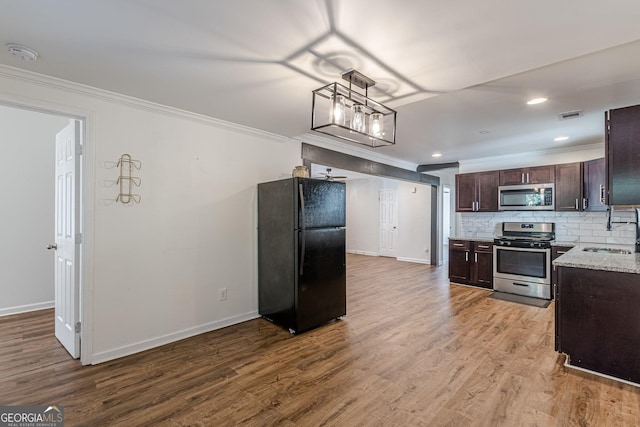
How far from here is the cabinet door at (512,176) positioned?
5098mm

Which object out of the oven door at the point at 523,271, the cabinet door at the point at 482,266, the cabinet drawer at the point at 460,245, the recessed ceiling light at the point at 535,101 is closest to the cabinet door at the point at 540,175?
the oven door at the point at 523,271

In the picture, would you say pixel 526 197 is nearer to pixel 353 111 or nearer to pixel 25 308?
pixel 353 111

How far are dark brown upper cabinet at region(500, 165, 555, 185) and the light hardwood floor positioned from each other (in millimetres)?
2397

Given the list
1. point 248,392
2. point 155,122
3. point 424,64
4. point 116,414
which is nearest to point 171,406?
point 116,414

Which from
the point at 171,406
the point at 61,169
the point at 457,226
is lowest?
the point at 171,406

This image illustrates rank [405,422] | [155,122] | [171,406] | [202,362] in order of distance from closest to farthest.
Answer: [405,422]
[171,406]
[202,362]
[155,122]

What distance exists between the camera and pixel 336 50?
1.95 m

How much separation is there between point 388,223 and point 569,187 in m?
4.79

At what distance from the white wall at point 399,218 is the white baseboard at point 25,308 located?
747 cm

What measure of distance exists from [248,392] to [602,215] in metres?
5.67

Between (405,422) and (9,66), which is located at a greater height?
(9,66)

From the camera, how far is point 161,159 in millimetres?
3049

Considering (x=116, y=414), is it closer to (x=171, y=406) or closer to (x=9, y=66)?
(x=171, y=406)

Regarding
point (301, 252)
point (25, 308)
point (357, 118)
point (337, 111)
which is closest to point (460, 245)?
point (301, 252)
